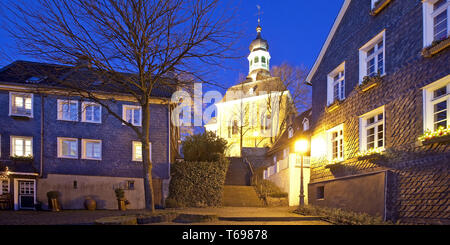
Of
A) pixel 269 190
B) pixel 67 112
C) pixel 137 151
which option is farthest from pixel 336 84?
pixel 67 112

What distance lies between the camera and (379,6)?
11469 mm

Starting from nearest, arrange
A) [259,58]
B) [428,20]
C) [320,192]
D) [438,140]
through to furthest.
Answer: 1. [438,140]
2. [428,20]
3. [320,192]
4. [259,58]

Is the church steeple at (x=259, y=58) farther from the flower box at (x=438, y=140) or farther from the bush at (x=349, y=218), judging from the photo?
the flower box at (x=438, y=140)

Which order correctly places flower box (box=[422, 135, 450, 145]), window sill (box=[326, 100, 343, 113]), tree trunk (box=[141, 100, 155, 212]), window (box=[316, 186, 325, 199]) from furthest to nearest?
window (box=[316, 186, 325, 199]), window sill (box=[326, 100, 343, 113]), tree trunk (box=[141, 100, 155, 212]), flower box (box=[422, 135, 450, 145])

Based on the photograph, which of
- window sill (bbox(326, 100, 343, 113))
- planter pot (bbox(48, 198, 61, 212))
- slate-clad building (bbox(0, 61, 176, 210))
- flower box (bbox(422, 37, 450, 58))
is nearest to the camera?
flower box (bbox(422, 37, 450, 58))

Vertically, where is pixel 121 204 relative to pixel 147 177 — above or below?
below

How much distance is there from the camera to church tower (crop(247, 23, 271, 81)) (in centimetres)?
5356

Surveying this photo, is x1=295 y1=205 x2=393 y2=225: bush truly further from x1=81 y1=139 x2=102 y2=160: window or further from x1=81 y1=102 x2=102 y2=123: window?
x1=81 y1=102 x2=102 y2=123: window

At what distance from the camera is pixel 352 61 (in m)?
13.4

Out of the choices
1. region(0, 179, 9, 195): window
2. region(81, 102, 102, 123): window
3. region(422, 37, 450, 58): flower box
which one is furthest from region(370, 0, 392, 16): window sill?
region(0, 179, 9, 195): window

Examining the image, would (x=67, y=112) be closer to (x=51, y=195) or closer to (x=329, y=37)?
(x=51, y=195)

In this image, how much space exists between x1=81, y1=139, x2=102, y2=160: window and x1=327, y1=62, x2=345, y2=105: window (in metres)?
13.6

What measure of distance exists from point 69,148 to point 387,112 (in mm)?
17122
